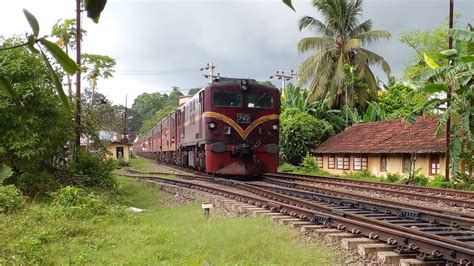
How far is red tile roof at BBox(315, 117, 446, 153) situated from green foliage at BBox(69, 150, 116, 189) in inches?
414

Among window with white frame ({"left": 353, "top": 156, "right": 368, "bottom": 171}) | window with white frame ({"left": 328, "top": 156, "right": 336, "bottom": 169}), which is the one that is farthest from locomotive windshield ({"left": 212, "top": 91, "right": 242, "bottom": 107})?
window with white frame ({"left": 328, "top": 156, "right": 336, "bottom": 169})

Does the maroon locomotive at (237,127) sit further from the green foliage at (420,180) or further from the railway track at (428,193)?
the green foliage at (420,180)

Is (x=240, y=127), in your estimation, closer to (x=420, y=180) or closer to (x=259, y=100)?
(x=259, y=100)

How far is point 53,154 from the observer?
12.8m

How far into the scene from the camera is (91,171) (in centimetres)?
1395

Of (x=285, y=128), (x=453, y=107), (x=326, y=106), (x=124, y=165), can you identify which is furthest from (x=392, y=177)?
(x=124, y=165)

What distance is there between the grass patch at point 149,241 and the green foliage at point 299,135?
1769 centimetres

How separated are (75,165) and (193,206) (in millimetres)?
4932

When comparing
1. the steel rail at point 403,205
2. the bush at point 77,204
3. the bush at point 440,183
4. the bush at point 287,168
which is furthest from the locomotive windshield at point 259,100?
the bush at point 287,168

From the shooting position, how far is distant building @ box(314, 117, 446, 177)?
1711 centimetres

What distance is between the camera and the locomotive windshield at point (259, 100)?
16062 millimetres

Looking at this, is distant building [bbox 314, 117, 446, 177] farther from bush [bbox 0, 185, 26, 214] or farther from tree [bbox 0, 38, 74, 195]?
bush [bbox 0, 185, 26, 214]

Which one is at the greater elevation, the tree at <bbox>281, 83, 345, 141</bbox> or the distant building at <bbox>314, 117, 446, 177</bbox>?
the tree at <bbox>281, 83, 345, 141</bbox>

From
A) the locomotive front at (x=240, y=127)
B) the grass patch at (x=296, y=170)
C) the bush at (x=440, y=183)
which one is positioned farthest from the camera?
the grass patch at (x=296, y=170)
